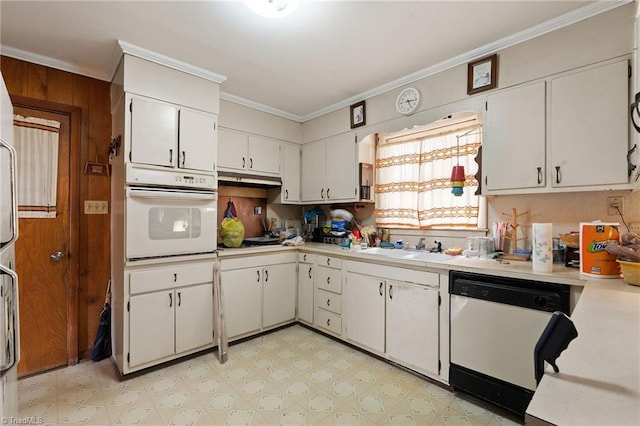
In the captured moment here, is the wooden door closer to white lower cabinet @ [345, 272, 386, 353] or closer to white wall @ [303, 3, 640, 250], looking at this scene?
white lower cabinet @ [345, 272, 386, 353]


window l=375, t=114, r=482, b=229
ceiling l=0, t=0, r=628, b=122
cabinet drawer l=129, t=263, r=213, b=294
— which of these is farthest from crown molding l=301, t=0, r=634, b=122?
cabinet drawer l=129, t=263, r=213, b=294

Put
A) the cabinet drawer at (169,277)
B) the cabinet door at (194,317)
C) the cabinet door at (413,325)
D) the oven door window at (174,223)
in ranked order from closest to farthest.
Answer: the cabinet door at (413,325)
the cabinet drawer at (169,277)
the oven door window at (174,223)
the cabinet door at (194,317)

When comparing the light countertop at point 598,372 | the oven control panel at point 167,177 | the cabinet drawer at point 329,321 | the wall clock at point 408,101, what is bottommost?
the cabinet drawer at point 329,321

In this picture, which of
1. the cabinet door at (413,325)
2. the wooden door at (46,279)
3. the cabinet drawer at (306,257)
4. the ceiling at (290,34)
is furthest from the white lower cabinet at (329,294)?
the wooden door at (46,279)

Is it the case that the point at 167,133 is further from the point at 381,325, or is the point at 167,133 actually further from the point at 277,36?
the point at 381,325

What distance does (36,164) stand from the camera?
2.47 m

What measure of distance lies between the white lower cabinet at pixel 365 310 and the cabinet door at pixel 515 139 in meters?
1.27

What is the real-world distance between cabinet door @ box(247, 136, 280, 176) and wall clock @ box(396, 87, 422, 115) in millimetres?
1565

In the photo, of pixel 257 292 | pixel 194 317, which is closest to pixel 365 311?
pixel 257 292

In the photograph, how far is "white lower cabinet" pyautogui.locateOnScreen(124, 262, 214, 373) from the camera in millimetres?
2352

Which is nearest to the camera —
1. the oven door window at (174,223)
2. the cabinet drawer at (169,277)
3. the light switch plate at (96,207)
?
the cabinet drawer at (169,277)

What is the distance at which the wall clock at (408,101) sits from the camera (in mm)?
2711

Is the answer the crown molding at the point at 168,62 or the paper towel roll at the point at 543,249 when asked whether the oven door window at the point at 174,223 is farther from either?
the paper towel roll at the point at 543,249

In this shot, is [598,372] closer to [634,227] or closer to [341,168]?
[634,227]
